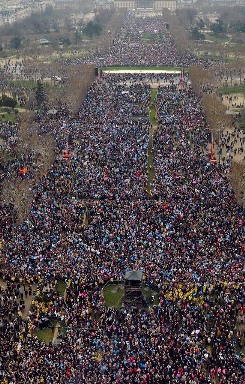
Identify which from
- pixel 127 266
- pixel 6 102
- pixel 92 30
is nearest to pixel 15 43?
pixel 92 30

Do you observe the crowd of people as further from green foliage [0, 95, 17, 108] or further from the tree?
the tree

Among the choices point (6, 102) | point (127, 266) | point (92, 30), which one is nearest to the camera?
point (127, 266)

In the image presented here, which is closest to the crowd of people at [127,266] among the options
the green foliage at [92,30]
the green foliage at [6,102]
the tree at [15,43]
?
the green foliage at [6,102]

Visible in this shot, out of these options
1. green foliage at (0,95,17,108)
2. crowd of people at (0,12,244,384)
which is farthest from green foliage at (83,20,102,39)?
crowd of people at (0,12,244,384)

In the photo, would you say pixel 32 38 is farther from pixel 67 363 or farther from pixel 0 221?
pixel 67 363

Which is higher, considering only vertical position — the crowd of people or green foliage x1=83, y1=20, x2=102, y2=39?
green foliage x1=83, y1=20, x2=102, y2=39

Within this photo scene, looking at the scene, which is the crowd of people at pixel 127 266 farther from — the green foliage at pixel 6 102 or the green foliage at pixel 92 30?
the green foliage at pixel 92 30

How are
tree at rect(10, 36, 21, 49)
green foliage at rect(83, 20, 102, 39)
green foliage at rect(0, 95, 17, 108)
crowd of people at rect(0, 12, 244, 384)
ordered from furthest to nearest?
green foliage at rect(83, 20, 102, 39)
tree at rect(10, 36, 21, 49)
green foliage at rect(0, 95, 17, 108)
crowd of people at rect(0, 12, 244, 384)

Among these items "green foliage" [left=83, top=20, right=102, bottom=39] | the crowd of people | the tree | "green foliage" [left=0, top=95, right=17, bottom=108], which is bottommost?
the crowd of people

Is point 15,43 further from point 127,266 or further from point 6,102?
point 127,266

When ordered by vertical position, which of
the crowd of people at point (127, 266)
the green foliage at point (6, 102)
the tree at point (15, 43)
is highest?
the tree at point (15, 43)
